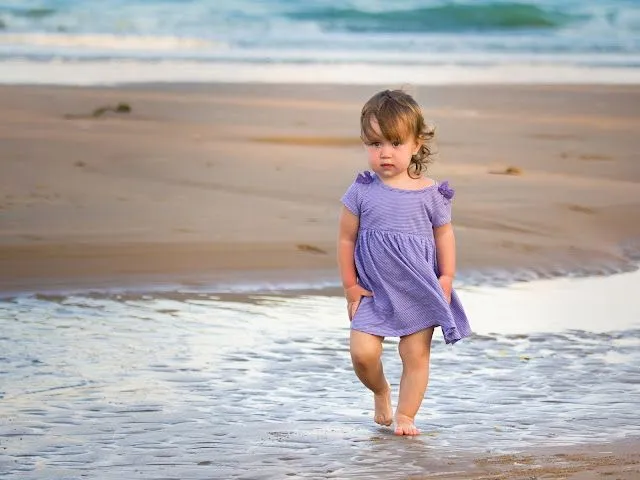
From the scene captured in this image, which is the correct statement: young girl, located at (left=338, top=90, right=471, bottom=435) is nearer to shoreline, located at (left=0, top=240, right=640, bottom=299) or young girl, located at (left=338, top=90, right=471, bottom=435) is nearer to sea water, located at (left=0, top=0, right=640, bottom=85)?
shoreline, located at (left=0, top=240, right=640, bottom=299)

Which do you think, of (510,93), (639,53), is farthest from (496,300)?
(639,53)

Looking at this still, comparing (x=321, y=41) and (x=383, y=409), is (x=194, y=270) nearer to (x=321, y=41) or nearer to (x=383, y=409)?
(x=383, y=409)

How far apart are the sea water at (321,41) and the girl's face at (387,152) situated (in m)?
14.7

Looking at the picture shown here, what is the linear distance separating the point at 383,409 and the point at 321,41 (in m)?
22.8

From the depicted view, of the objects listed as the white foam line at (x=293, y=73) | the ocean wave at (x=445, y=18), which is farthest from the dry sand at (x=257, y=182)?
the ocean wave at (x=445, y=18)

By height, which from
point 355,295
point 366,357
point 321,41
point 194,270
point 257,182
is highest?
point 321,41

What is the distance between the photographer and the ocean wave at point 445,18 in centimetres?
3025

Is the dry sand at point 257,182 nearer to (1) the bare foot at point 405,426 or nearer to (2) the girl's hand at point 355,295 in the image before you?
(2) the girl's hand at point 355,295

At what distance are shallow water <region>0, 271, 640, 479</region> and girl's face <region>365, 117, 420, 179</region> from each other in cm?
86

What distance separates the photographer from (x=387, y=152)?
518 centimetres

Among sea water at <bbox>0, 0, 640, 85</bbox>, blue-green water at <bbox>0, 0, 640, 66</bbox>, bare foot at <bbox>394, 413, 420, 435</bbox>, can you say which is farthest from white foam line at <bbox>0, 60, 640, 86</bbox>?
bare foot at <bbox>394, 413, 420, 435</bbox>

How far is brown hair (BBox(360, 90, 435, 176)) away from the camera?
16.9ft

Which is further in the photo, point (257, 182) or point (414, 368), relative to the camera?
point (257, 182)

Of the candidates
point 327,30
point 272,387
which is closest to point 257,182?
point 272,387
